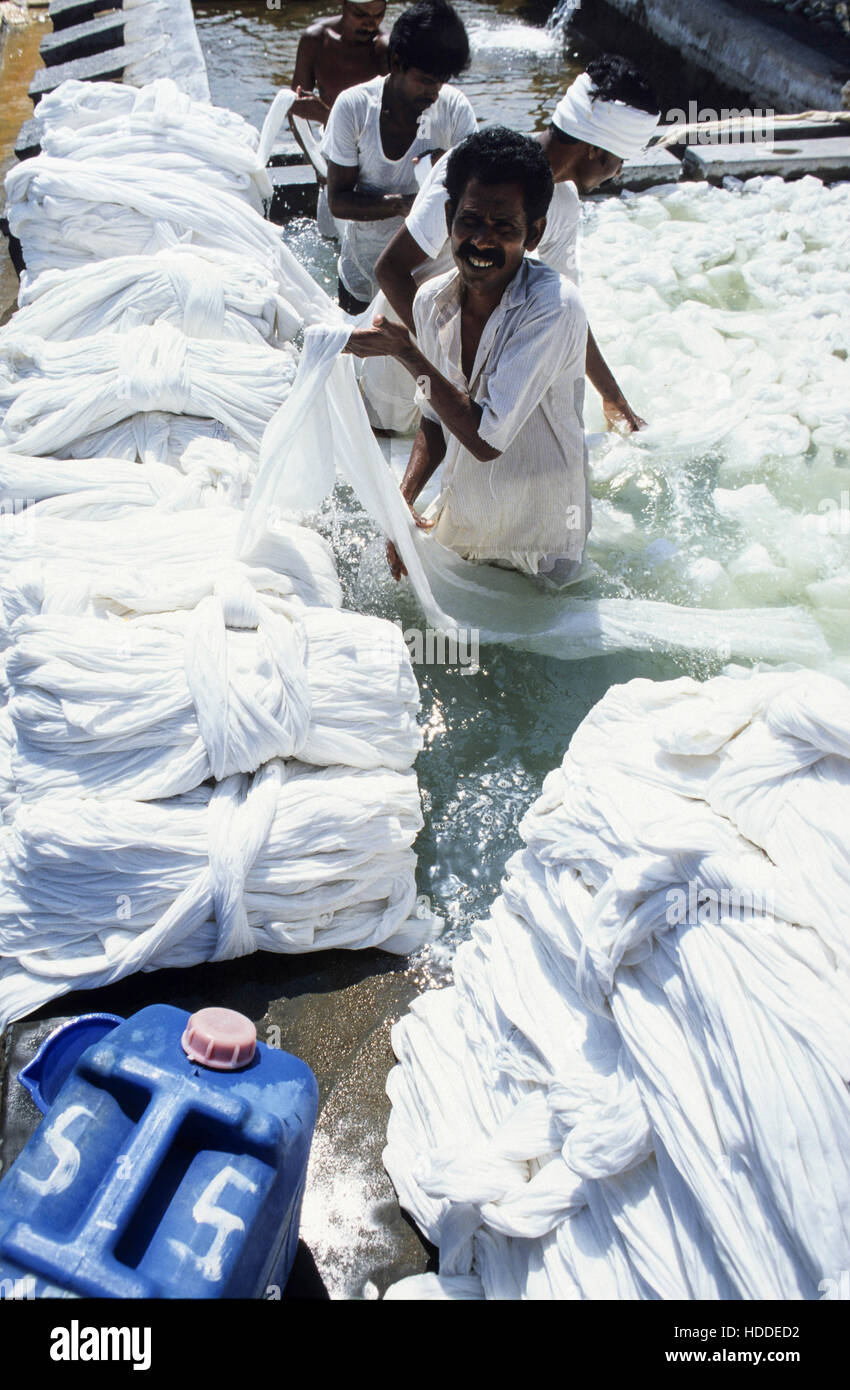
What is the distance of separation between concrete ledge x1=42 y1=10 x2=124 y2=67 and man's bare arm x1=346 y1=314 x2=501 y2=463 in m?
7.31

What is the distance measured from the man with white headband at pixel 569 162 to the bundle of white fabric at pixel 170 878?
1752 millimetres

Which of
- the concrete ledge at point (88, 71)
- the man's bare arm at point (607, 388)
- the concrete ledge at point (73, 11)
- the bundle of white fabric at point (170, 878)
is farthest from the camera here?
the concrete ledge at point (73, 11)

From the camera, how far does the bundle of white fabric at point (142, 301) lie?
3277 mm

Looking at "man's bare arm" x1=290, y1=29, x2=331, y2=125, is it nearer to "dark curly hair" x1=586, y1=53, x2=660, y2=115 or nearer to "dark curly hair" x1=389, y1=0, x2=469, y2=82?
"dark curly hair" x1=389, y1=0, x2=469, y2=82

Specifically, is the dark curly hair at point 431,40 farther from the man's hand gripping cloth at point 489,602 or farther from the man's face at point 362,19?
the man's face at point 362,19

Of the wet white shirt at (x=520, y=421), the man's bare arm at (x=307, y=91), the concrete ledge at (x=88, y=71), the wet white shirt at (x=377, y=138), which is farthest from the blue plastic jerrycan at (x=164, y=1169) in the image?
the concrete ledge at (x=88, y=71)

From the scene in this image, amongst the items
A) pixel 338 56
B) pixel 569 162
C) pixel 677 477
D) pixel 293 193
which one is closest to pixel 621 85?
pixel 569 162

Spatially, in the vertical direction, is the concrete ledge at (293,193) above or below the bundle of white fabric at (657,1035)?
above

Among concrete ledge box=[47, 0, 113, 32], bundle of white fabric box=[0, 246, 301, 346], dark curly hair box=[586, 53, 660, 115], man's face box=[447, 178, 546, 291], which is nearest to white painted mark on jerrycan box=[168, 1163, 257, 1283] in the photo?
man's face box=[447, 178, 546, 291]

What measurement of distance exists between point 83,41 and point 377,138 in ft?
19.5

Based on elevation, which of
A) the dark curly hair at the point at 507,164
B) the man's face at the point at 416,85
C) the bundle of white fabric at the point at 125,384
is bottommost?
the bundle of white fabric at the point at 125,384
